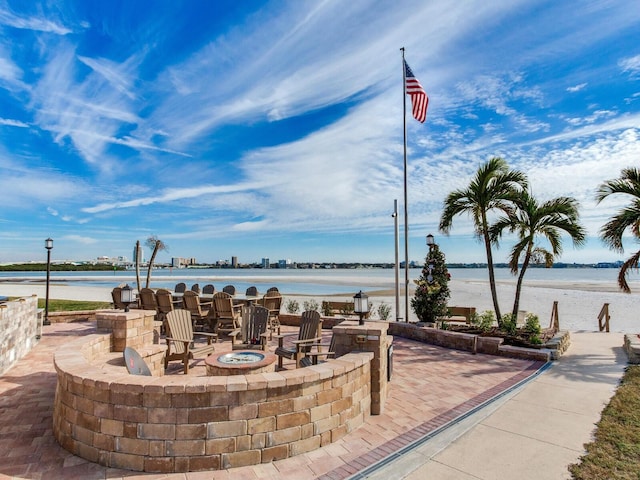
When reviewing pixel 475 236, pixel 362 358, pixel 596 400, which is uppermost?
pixel 475 236

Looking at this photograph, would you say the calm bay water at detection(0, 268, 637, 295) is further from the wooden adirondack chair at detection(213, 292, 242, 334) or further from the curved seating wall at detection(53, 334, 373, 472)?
the curved seating wall at detection(53, 334, 373, 472)

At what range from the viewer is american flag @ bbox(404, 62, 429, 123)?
11047 millimetres

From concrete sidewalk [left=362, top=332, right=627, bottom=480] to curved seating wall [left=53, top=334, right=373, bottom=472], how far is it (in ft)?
2.55

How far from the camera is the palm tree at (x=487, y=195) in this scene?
9.91 m

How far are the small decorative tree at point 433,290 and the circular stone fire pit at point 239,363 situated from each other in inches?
242

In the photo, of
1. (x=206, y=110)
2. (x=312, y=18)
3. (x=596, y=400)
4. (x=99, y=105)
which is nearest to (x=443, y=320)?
(x=596, y=400)

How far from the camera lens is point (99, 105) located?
38.0 feet

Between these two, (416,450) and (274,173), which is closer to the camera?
(416,450)

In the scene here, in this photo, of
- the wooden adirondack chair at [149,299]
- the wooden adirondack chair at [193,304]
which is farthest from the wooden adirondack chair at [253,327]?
the wooden adirondack chair at [149,299]

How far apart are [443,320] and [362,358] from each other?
632 cm

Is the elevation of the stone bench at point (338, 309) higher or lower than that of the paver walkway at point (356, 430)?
higher

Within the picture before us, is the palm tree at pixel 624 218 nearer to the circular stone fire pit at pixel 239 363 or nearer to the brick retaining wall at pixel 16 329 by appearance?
the circular stone fire pit at pixel 239 363

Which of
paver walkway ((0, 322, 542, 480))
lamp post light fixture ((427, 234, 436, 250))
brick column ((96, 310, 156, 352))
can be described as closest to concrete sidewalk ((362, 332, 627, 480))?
paver walkway ((0, 322, 542, 480))

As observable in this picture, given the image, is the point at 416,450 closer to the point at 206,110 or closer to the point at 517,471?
the point at 517,471
